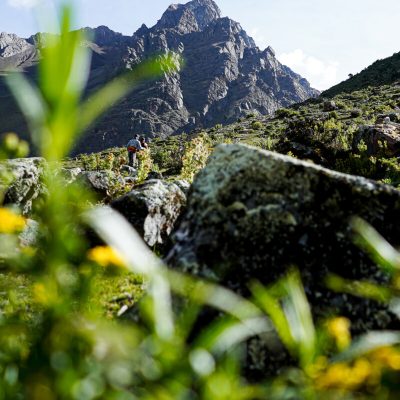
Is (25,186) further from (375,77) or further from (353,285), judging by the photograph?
(375,77)

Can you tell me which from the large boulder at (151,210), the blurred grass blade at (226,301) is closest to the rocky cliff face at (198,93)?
the large boulder at (151,210)

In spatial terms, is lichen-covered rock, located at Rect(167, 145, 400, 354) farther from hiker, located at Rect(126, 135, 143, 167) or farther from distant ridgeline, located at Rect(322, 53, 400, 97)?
distant ridgeline, located at Rect(322, 53, 400, 97)

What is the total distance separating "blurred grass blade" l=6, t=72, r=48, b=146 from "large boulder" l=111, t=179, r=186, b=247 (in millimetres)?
5164

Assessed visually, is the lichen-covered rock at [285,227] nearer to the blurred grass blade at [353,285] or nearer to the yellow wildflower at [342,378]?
the blurred grass blade at [353,285]

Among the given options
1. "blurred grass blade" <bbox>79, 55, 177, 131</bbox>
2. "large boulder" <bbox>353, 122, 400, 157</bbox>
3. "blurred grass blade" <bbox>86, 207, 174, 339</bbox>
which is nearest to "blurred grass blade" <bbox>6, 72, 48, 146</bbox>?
"blurred grass blade" <bbox>79, 55, 177, 131</bbox>

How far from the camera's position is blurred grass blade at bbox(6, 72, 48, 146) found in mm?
1070

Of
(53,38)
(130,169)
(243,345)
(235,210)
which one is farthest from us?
(130,169)

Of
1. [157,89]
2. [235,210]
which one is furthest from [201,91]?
[235,210]

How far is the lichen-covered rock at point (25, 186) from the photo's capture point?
7.95 meters

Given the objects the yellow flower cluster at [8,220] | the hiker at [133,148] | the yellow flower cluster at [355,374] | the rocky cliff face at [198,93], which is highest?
the rocky cliff face at [198,93]

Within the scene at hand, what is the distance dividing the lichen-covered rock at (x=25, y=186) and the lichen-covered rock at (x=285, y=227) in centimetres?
517

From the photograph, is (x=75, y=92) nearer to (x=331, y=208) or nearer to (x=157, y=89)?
(x=331, y=208)

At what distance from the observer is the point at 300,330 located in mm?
1453

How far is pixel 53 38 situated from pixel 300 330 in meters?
1.20
